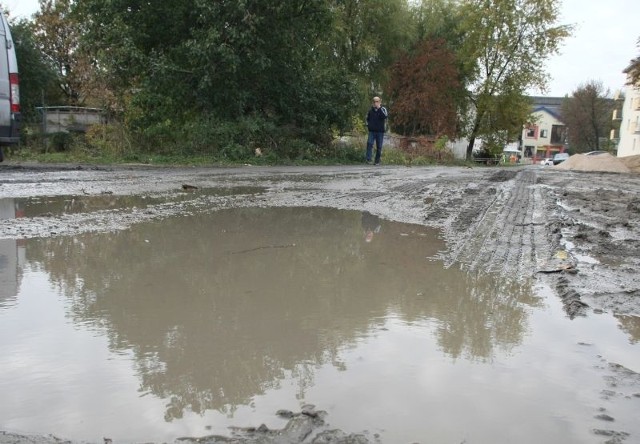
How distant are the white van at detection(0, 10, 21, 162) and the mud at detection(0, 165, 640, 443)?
0.79 meters

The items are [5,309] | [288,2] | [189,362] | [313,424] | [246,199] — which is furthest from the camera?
[288,2]

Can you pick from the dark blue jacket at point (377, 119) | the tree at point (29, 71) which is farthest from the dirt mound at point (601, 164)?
the tree at point (29, 71)

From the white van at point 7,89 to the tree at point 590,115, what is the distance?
71.5 metres

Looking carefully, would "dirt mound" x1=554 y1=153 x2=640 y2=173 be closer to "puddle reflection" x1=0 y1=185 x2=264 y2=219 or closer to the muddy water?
"puddle reflection" x1=0 y1=185 x2=264 y2=219

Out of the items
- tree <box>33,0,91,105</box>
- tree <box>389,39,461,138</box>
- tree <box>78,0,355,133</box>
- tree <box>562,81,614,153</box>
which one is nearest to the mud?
tree <box>78,0,355,133</box>

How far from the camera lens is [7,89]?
28.2ft

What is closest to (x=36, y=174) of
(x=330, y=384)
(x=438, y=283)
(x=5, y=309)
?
(x=5, y=309)

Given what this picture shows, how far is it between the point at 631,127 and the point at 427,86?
110ft

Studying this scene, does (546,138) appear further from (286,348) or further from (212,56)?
(286,348)

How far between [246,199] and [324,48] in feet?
66.9

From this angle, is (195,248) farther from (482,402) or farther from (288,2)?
(288,2)

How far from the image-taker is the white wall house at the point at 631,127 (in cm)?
5000

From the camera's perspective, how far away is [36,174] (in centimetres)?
893

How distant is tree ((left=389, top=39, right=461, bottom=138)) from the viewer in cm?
2939
